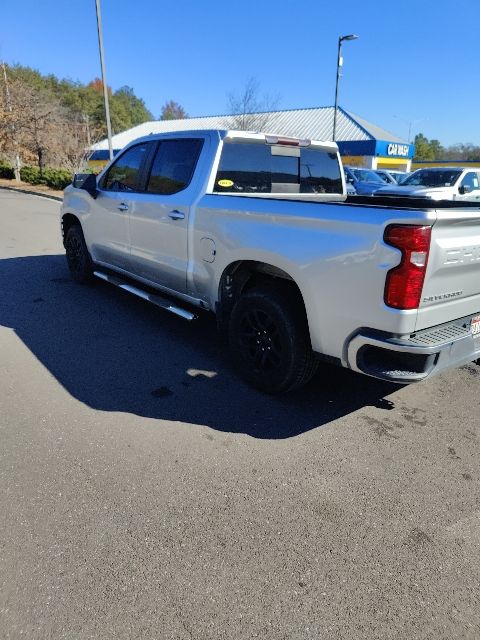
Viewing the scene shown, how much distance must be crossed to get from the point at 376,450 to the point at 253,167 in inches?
109

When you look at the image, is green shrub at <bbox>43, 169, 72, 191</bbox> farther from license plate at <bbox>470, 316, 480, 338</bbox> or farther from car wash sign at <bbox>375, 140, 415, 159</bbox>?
license plate at <bbox>470, 316, 480, 338</bbox>

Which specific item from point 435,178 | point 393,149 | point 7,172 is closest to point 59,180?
point 7,172

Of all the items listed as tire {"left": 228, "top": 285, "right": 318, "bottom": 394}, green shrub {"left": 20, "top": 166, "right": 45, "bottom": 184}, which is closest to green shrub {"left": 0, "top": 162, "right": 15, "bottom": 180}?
green shrub {"left": 20, "top": 166, "right": 45, "bottom": 184}

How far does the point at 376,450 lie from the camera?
10.1ft

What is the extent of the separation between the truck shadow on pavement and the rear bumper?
0.74m

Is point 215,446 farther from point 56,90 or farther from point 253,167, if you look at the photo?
point 56,90

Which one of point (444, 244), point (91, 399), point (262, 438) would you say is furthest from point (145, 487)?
point (444, 244)

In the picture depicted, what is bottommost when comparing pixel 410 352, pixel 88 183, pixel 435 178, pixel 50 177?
pixel 410 352

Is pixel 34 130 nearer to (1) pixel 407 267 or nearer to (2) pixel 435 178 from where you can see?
(2) pixel 435 178

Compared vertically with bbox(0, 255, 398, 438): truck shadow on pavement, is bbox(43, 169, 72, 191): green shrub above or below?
above

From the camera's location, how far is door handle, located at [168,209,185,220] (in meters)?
4.20

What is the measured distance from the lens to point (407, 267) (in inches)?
100

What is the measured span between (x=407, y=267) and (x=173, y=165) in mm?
2789

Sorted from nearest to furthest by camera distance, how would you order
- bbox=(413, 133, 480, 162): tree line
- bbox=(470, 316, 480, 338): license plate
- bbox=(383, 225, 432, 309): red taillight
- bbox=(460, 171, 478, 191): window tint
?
bbox=(383, 225, 432, 309): red taillight
bbox=(470, 316, 480, 338): license plate
bbox=(460, 171, 478, 191): window tint
bbox=(413, 133, 480, 162): tree line
